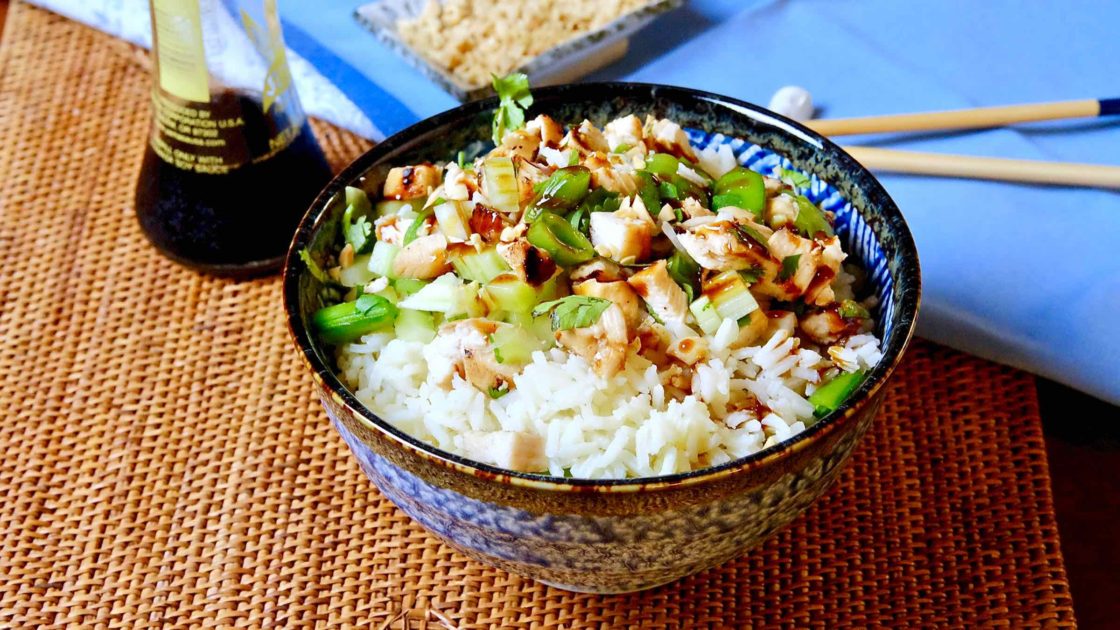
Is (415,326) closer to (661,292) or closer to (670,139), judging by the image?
(661,292)

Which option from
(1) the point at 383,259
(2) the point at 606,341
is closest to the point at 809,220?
(2) the point at 606,341

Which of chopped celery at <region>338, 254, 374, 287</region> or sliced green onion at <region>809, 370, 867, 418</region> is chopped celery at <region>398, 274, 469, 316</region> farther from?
sliced green onion at <region>809, 370, 867, 418</region>

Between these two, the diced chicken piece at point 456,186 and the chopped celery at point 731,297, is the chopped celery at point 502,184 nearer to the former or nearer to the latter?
the diced chicken piece at point 456,186

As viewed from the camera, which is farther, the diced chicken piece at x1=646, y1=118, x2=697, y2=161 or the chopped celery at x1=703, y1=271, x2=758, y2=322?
the diced chicken piece at x1=646, y1=118, x2=697, y2=161

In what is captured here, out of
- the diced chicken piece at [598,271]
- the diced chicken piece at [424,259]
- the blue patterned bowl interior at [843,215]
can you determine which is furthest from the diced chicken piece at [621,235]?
the blue patterned bowl interior at [843,215]

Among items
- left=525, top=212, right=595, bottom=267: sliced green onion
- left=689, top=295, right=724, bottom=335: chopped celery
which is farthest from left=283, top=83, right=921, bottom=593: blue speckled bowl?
left=525, top=212, right=595, bottom=267: sliced green onion

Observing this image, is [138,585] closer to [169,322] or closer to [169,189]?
[169,322]
